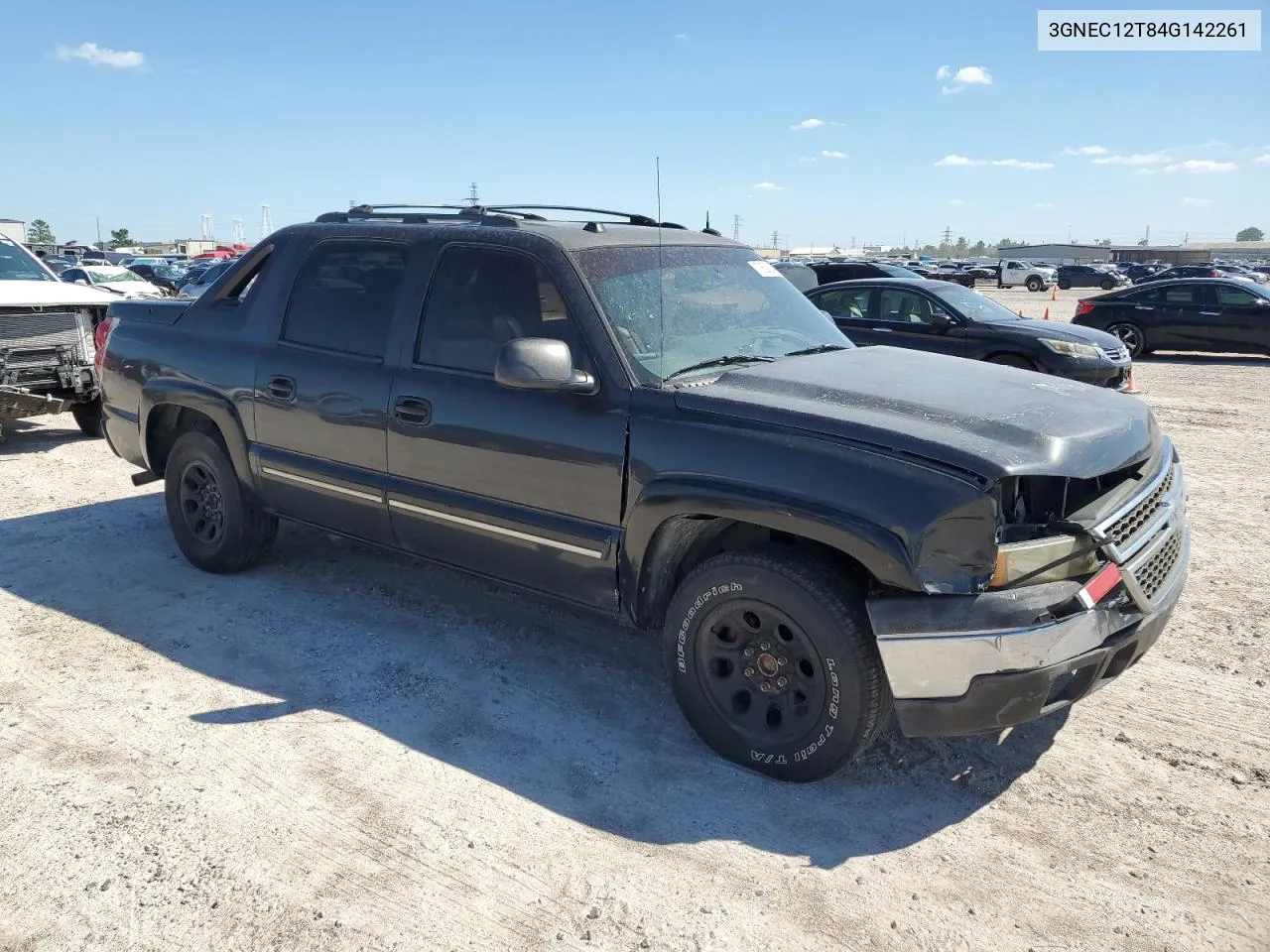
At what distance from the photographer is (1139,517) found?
336 cm

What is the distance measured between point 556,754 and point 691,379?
4.88 ft

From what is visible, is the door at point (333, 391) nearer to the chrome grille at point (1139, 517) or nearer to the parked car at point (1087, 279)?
A: the chrome grille at point (1139, 517)

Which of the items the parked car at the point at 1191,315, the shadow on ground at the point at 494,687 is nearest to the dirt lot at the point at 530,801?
the shadow on ground at the point at 494,687

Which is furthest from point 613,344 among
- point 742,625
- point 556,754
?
point 556,754

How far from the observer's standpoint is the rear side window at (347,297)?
173 inches

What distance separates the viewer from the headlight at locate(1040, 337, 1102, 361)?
34.7 feet

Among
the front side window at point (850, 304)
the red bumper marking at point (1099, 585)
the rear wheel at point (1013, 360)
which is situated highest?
the front side window at point (850, 304)

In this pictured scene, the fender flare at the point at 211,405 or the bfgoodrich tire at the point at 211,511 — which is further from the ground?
the fender flare at the point at 211,405

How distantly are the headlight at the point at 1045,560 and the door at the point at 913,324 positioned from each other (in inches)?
321

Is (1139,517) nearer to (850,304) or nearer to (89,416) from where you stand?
(850,304)

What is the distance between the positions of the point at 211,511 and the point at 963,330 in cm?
832

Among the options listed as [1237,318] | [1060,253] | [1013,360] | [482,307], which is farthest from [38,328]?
[1060,253]

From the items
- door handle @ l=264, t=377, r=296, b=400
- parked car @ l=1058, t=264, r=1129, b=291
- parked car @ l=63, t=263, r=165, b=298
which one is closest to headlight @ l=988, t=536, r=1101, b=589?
door handle @ l=264, t=377, r=296, b=400

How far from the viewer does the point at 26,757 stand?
11.6 ft
